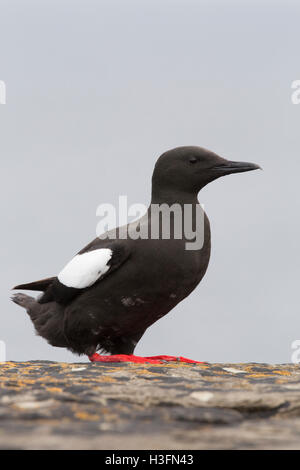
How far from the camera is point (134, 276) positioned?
654 cm

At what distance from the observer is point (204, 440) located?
310 cm

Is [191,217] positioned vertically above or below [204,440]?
above

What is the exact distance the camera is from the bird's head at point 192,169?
7020mm

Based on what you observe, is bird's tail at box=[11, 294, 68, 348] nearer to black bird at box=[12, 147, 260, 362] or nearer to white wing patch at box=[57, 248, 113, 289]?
black bird at box=[12, 147, 260, 362]

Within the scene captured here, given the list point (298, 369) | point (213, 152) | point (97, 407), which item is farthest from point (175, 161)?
point (97, 407)

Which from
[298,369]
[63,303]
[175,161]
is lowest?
[298,369]

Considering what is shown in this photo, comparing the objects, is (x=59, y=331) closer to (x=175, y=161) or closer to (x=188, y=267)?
(x=188, y=267)

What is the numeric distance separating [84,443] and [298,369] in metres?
3.75

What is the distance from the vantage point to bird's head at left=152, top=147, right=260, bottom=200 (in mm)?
7020

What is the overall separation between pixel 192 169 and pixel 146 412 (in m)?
3.88

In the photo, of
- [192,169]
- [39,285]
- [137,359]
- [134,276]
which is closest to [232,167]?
[192,169]

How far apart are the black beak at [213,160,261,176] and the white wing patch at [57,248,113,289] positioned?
4.71 ft

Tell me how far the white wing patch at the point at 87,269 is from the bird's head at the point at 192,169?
0.95 metres

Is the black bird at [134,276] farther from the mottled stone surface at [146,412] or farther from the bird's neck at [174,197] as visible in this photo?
the mottled stone surface at [146,412]
